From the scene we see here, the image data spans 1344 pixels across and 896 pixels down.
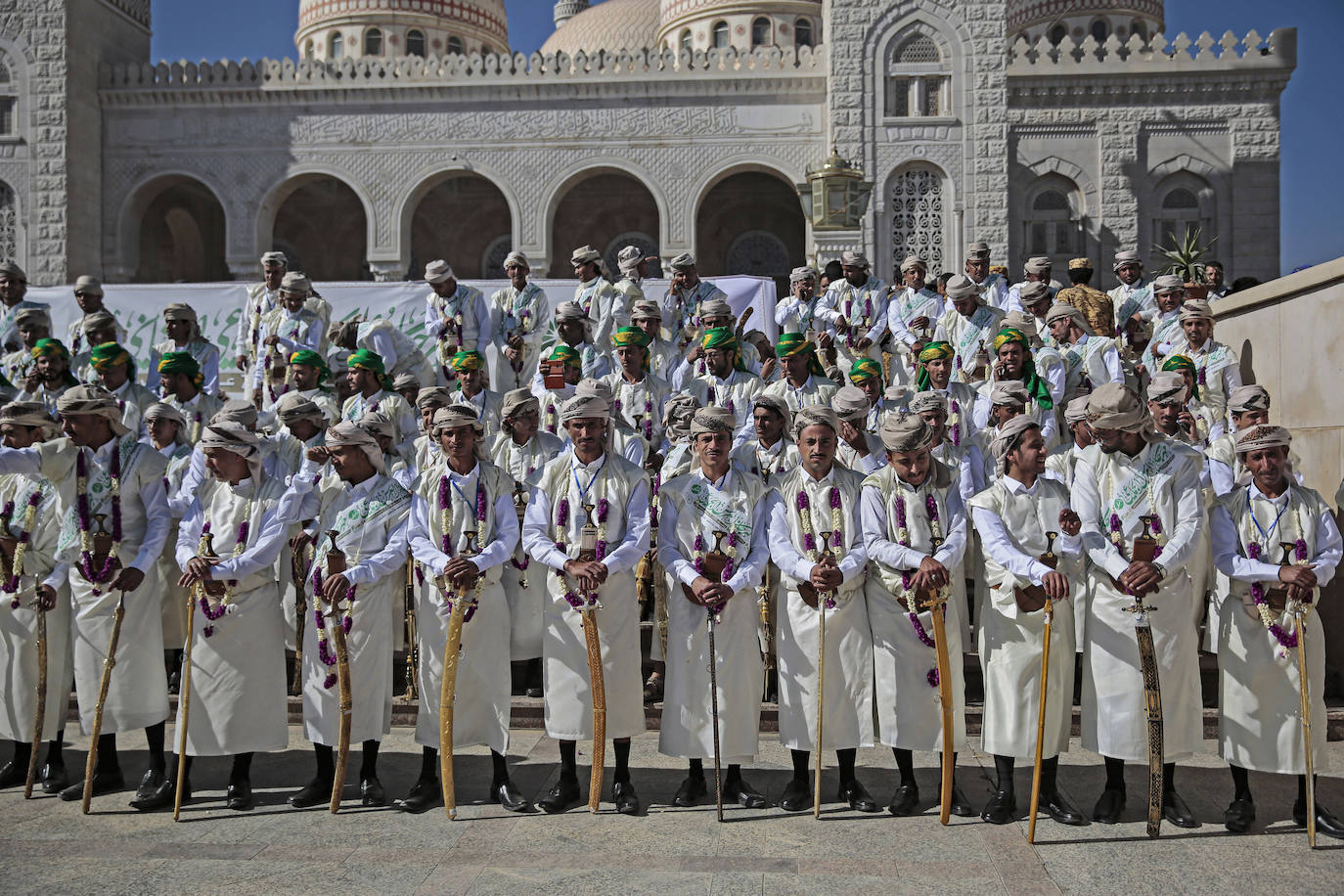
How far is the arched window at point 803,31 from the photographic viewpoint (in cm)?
2283

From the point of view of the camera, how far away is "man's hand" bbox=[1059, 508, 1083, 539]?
4285 mm

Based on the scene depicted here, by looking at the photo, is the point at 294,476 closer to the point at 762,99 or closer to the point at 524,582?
the point at 524,582

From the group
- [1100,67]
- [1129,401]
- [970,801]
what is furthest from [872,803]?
[1100,67]

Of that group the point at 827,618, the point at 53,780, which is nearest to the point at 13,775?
the point at 53,780

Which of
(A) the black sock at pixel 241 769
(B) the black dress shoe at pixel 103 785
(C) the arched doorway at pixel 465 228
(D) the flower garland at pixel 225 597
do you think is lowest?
(B) the black dress shoe at pixel 103 785

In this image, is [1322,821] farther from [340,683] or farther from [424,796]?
[340,683]

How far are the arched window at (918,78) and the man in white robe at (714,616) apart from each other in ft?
45.4

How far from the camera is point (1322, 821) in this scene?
13.6 feet

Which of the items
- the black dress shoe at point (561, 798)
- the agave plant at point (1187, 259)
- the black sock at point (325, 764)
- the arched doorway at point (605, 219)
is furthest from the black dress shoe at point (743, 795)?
the arched doorway at point (605, 219)

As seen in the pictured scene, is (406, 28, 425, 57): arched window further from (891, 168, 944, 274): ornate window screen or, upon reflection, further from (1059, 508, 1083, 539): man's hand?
(1059, 508, 1083, 539): man's hand

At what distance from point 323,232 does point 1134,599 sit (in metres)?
20.6

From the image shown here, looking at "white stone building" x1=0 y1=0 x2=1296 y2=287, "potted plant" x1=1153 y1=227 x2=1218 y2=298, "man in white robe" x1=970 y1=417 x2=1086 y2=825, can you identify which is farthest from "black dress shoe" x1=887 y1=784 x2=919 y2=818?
"white stone building" x1=0 y1=0 x2=1296 y2=287

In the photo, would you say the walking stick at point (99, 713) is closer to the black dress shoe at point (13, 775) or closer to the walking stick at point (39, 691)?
the walking stick at point (39, 691)

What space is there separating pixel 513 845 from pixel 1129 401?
2.95m
